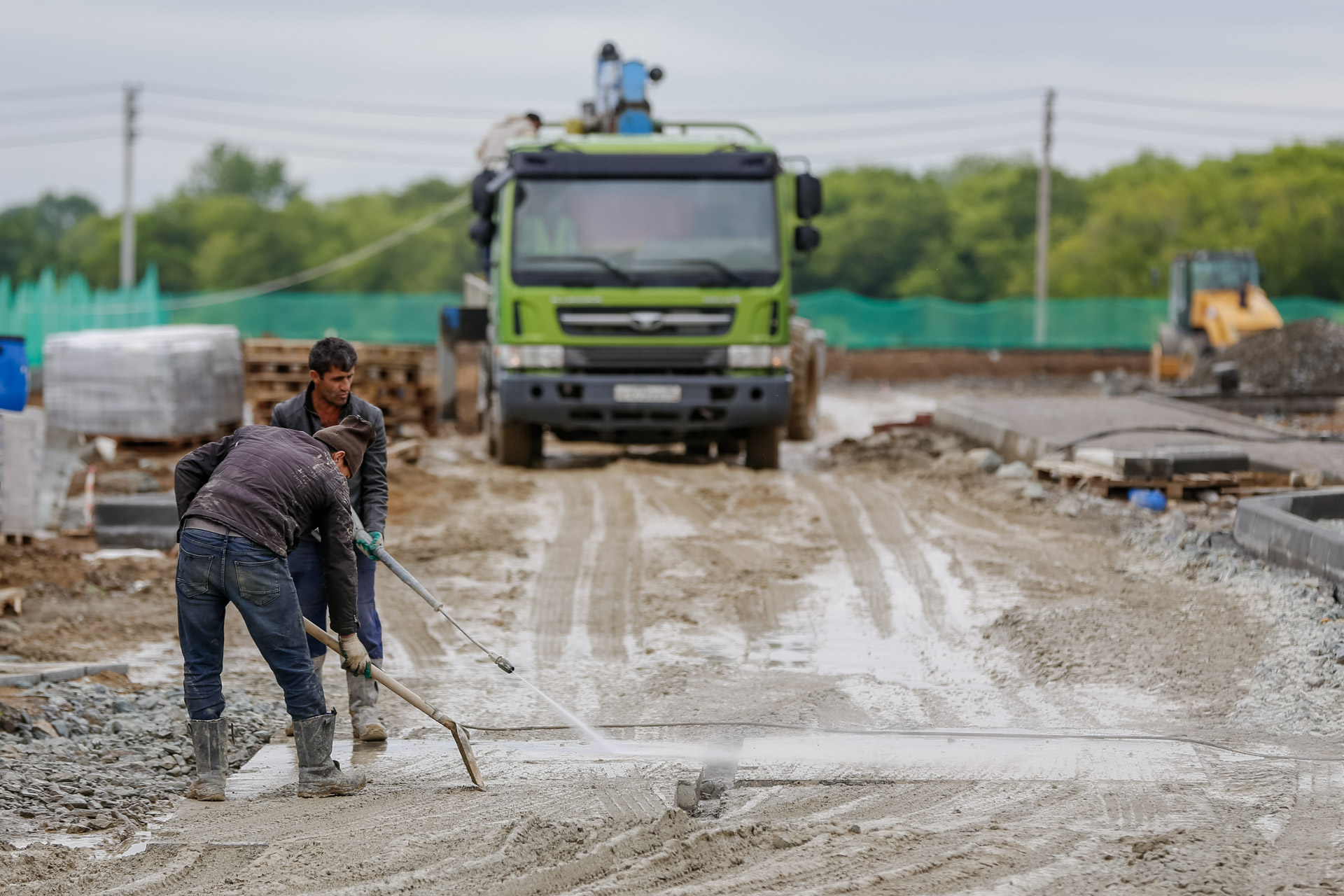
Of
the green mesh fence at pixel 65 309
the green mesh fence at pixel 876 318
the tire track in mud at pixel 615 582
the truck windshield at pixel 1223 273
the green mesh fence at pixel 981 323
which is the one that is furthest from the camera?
the green mesh fence at pixel 981 323

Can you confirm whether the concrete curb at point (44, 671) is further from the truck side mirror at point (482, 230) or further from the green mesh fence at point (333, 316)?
the green mesh fence at point (333, 316)

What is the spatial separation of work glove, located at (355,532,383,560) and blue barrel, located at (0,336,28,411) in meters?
6.18

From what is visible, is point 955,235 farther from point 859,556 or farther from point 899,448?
point 859,556

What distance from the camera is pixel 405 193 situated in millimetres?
85688

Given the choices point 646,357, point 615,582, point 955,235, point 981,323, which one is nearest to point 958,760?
point 615,582

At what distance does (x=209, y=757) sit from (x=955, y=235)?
205 feet

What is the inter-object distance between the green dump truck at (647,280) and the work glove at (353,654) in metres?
8.24

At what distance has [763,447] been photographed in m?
14.9

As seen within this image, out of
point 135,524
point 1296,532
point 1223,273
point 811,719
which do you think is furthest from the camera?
point 1223,273

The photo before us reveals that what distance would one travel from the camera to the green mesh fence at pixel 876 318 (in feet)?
126

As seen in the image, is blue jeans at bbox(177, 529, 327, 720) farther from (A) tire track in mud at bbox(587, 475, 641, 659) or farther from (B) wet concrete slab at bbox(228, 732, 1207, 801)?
(A) tire track in mud at bbox(587, 475, 641, 659)

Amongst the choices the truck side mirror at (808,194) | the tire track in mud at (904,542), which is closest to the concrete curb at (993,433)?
the tire track in mud at (904,542)

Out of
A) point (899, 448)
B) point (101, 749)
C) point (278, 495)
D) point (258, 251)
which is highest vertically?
point (258, 251)

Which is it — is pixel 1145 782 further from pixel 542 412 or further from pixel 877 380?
pixel 877 380
